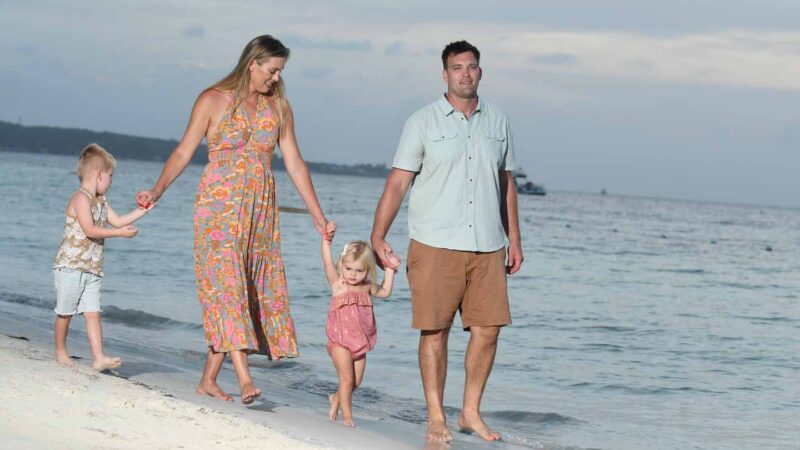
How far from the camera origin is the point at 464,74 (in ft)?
18.6

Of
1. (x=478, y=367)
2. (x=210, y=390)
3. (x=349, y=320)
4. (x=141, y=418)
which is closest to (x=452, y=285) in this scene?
(x=478, y=367)

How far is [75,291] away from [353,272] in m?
1.79

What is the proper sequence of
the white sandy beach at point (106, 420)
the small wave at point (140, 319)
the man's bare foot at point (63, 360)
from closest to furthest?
the white sandy beach at point (106, 420) → the man's bare foot at point (63, 360) → the small wave at point (140, 319)

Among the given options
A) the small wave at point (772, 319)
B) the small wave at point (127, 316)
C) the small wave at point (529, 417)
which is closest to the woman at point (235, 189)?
the small wave at point (529, 417)

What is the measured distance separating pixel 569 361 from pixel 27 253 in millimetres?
11786

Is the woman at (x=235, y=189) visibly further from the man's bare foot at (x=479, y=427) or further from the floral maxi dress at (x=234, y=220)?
the man's bare foot at (x=479, y=427)

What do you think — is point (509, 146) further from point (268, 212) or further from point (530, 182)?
point (530, 182)

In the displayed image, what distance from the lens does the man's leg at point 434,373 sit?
5.82 metres

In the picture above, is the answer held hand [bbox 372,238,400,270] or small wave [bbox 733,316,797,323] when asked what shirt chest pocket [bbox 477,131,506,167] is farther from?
small wave [bbox 733,316,797,323]

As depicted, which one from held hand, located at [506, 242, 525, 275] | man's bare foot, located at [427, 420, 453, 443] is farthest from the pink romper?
held hand, located at [506, 242, 525, 275]

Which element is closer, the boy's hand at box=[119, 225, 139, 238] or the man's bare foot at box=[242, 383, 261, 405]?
the man's bare foot at box=[242, 383, 261, 405]

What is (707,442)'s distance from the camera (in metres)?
7.41

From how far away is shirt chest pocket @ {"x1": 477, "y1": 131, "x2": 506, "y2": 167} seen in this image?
572 centimetres

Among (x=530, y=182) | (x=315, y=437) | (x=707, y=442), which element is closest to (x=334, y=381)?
(x=707, y=442)
